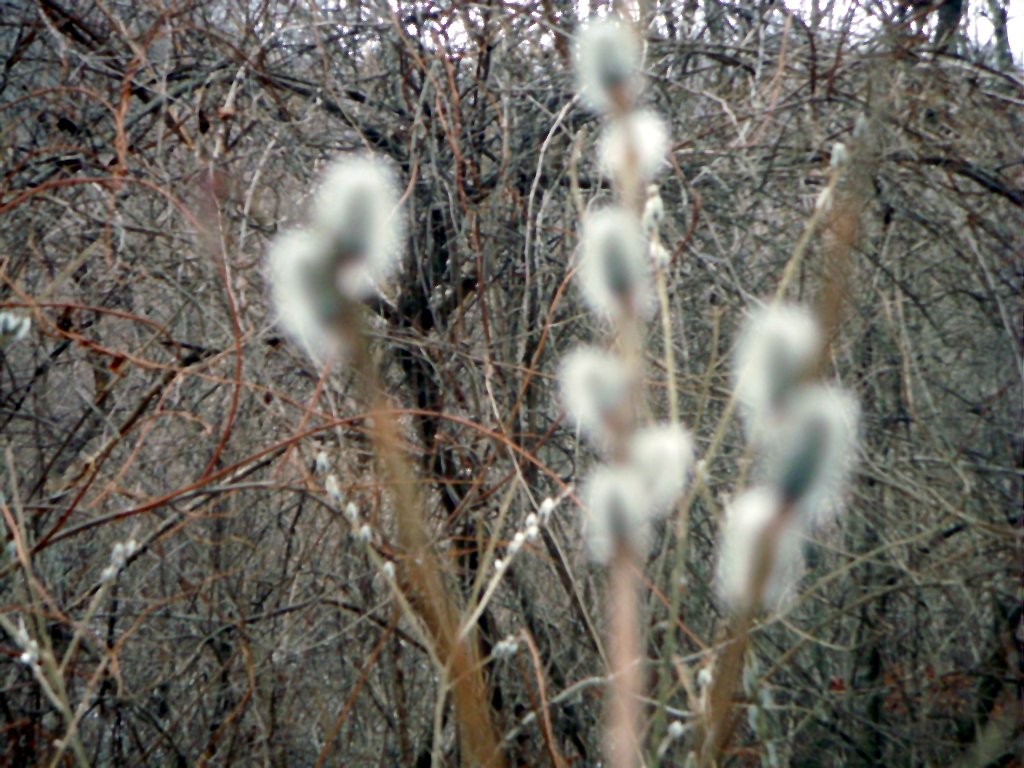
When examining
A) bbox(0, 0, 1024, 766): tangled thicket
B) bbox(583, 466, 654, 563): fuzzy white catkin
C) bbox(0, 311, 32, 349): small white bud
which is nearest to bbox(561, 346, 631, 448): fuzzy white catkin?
bbox(583, 466, 654, 563): fuzzy white catkin

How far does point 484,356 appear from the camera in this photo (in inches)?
110

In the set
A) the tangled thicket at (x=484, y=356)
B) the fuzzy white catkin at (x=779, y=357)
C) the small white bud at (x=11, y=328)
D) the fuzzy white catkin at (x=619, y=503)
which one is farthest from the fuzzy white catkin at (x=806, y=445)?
the tangled thicket at (x=484, y=356)

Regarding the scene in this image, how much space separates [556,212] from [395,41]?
66cm

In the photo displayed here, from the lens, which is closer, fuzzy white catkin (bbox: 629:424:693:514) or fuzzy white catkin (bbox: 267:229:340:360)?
fuzzy white catkin (bbox: 267:229:340:360)

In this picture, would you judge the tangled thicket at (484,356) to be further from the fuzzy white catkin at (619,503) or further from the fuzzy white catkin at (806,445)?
the fuzzy white catkin at (806,445)

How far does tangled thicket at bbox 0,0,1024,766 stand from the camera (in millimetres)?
2811

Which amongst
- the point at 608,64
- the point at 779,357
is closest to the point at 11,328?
the point at 608,64

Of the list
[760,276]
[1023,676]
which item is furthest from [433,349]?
[1023,676]

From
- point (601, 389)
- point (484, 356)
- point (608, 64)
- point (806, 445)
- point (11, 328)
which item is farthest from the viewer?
point (484, 356)

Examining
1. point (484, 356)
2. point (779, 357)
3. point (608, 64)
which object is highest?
point (608, 64)

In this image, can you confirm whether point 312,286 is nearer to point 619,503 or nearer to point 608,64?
point 619,503

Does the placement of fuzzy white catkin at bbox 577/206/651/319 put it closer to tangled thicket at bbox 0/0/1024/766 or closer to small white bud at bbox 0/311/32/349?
small white bud at bbox 0/311/32/349

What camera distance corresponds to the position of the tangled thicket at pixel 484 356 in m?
2.81

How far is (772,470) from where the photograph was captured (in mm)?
498
